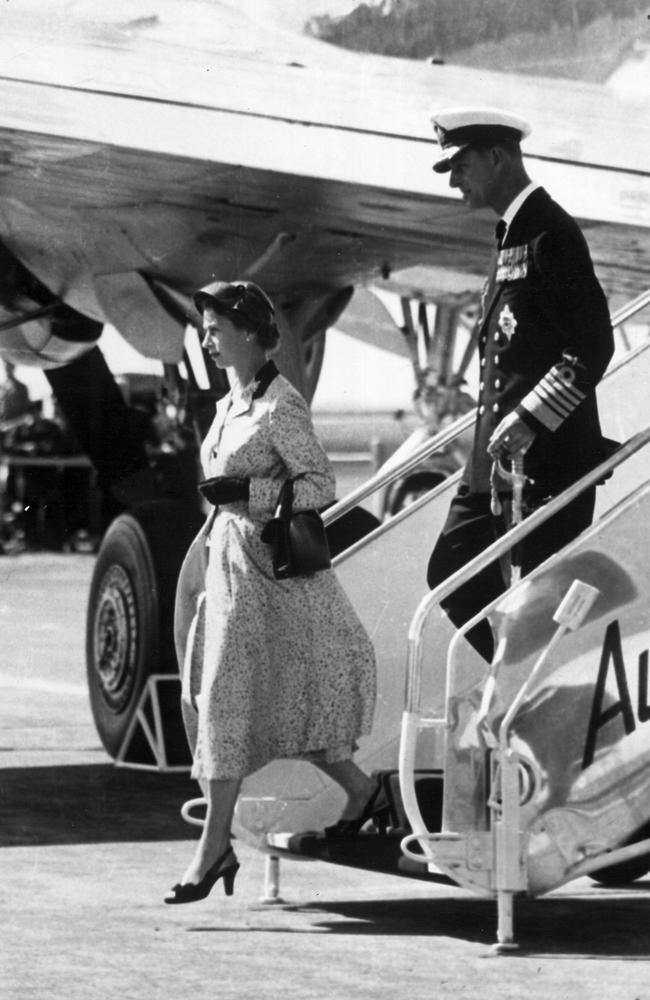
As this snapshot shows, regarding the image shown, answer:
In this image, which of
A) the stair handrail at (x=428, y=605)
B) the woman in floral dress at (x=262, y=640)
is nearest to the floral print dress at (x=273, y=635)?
the woman in floral dress at (x=262, y=640)

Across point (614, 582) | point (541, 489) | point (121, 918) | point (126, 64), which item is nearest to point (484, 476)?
point (541, 489)

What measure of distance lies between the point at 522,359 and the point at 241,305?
0.78m

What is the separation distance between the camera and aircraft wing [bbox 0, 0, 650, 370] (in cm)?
851

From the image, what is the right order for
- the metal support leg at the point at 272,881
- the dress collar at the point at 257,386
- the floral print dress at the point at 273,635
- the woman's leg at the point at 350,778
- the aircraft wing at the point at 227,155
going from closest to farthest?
the floral print dress at the point at 273,635 < the woman's leg at the point at 350,778 < the dress collar at the point at 257,386 < the metal support leg at the point at 272,881 < the aircraft wing at the point at 227,155

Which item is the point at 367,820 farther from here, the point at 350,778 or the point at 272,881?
the point at 350,778

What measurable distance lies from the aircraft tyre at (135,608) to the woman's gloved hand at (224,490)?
3.44m

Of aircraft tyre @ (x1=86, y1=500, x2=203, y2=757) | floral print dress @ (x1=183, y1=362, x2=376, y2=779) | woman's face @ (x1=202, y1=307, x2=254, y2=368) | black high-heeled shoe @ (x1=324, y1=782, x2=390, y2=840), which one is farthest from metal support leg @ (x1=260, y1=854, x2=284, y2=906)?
aircraft tyre @ (x1=86, y1=500, x2=203, y2=757)

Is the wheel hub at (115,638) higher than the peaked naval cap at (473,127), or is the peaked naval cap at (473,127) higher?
the peaked naval cap at (473,127)

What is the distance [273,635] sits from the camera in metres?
5.67

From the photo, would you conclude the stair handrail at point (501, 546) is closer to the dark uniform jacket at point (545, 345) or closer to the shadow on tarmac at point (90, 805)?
the dark uniform jacket at point (545, 345)

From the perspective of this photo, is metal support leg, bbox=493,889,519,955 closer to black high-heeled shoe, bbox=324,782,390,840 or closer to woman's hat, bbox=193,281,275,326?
black high-heeled shoe, bbox=324,782,390,840

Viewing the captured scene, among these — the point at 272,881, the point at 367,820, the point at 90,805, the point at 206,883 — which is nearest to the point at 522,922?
the point at 367,820

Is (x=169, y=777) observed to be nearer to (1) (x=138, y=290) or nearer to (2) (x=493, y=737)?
(1) (x=138, y=290)

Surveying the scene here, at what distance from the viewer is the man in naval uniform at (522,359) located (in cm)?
542
